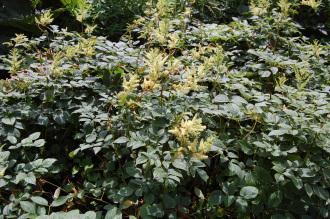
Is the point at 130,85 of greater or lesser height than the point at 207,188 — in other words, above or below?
above

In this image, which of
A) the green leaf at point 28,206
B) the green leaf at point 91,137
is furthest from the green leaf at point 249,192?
the green leaf at point 28,206

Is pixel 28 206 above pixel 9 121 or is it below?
below

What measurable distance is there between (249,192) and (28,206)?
3.25 ft

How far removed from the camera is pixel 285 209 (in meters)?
1.93

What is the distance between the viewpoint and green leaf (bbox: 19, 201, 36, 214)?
5.56ft

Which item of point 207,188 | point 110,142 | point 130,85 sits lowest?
point 207,188

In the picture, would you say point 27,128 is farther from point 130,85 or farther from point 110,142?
point 130,85

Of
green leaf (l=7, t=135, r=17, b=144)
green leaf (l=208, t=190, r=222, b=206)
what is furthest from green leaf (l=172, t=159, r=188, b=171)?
green leaf (l=7, t=135, r=17, b=144)

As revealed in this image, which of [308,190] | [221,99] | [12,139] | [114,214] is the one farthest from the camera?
[221,99]

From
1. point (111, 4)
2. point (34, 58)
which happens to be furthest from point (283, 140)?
point (111, 4)

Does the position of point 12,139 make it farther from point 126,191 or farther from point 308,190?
point 308,190

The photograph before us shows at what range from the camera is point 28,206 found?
1.71m

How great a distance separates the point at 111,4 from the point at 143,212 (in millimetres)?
3102

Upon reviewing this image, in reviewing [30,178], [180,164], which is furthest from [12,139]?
[180,164]
